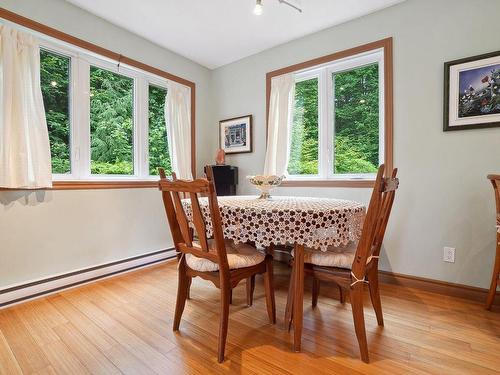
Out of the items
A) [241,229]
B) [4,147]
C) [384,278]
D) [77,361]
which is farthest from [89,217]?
[384,278]

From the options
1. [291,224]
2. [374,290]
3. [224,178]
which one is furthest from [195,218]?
[224,178]

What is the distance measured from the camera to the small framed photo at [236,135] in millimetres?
3375

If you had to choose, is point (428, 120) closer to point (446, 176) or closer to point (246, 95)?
point (446, 176)

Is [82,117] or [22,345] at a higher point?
[82,117]

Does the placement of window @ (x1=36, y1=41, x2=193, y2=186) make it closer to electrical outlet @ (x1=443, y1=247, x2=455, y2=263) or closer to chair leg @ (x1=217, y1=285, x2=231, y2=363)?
chair leg @ (x1=217, y1=285, x2=231, y2=363)

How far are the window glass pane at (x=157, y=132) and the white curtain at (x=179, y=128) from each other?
0.32 ft

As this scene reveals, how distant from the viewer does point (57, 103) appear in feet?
7.66

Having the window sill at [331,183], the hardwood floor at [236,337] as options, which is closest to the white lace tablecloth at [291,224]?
the hardwood floor at [236,337]

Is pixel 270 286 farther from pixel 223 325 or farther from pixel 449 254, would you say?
pixel 449 254

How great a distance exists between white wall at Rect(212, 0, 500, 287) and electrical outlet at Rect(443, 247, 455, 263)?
0.03 meters

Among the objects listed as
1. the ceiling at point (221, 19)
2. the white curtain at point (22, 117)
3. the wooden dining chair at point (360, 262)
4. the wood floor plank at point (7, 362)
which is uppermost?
the ceiling at point (221, 19)

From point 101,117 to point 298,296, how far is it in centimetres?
251

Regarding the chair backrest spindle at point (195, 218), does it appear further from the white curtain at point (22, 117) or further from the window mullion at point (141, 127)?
the window mullion at point (141, 127)

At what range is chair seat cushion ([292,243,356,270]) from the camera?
1.46 metres
